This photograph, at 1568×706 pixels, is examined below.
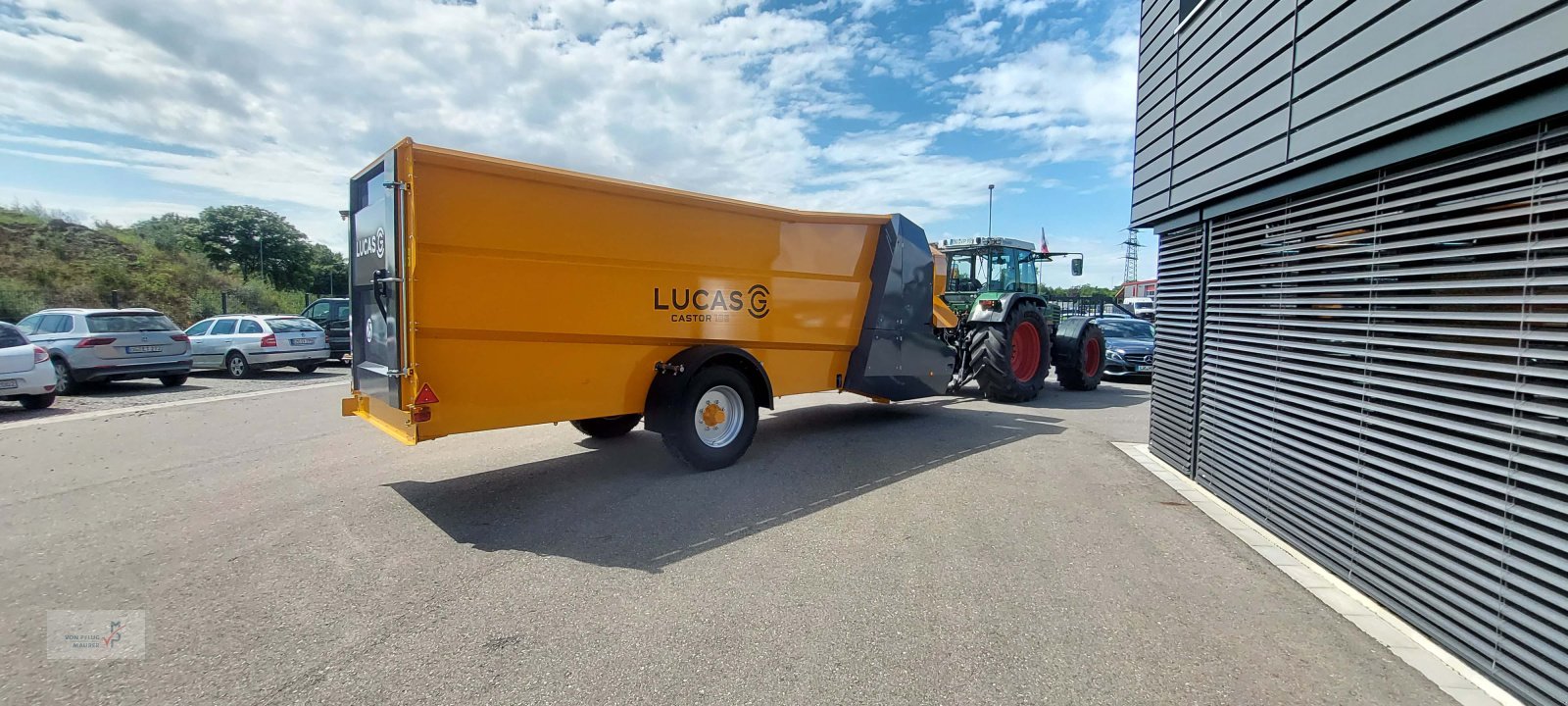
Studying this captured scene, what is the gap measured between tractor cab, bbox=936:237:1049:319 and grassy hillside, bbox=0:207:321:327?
27.5 m

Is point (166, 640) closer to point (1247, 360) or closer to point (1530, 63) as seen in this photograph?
point (1530, 63)

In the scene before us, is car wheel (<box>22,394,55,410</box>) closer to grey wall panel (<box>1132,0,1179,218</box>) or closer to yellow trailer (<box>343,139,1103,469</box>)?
yellow trailer (<box>343,139,1103,469</box>)

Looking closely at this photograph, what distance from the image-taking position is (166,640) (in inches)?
120

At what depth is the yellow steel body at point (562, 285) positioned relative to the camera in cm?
466

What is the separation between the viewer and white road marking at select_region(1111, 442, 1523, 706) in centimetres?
271

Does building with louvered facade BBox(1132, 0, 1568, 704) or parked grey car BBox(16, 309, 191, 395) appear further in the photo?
parked grey car BBox(16, 309, 191, 395)

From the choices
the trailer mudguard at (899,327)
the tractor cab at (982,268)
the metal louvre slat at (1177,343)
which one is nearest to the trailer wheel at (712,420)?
the trailer mudguard at (899,327)

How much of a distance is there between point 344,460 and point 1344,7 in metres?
8.56

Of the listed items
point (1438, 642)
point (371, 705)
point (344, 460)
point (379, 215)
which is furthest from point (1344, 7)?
point (344, 460)

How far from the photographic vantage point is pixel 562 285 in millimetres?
5184

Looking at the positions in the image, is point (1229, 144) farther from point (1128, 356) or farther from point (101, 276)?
point (101, 276)

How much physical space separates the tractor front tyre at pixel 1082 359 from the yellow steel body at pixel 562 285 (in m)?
7.71

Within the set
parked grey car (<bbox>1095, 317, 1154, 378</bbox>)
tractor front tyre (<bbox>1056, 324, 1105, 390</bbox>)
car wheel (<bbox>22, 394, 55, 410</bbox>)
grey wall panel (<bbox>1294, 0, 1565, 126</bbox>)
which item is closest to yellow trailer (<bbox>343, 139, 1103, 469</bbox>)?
grey wall panel (<bbox>1294, 0, 1565, 126</bbox>)

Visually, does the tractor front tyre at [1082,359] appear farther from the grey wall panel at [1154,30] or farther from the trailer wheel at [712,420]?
the trailer wheel at [712,420]
